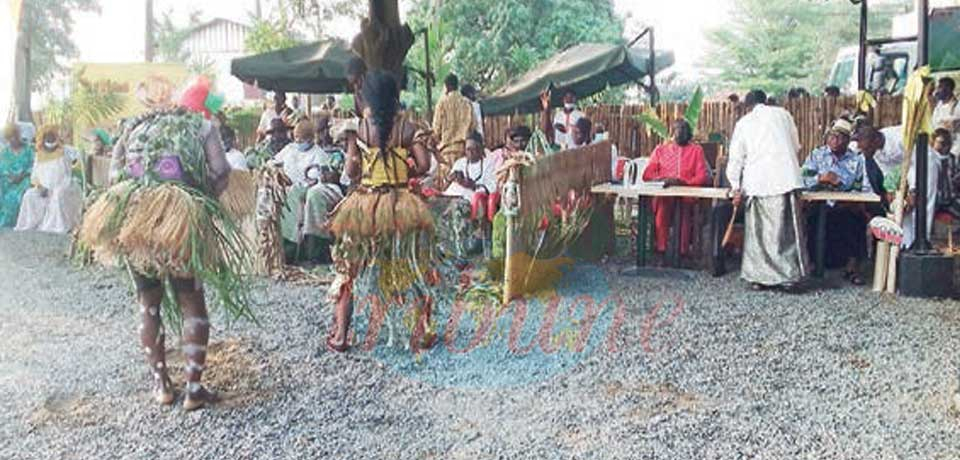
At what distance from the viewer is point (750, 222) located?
7086 mm

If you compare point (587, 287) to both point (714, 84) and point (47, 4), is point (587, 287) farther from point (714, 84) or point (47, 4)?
point (714, 84)

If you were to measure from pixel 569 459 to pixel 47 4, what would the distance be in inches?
1148

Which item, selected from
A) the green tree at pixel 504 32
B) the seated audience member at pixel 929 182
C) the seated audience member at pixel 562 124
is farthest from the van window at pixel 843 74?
the seated audience member at pixel 929 182

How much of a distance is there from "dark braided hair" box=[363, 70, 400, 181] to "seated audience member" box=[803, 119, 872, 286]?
379cm

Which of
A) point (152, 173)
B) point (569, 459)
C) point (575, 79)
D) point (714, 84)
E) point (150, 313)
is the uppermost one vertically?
point (714, 84)

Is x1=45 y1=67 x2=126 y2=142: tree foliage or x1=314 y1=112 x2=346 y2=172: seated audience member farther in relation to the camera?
x1=45 y1=67 x2=126 y2=142: tree foliage

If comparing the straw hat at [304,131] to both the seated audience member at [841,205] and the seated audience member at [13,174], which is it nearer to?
the seated audience member at [841,205]

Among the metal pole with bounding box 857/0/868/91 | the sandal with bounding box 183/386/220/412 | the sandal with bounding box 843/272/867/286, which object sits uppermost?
the metal pole with bounding box 857/0/868/91

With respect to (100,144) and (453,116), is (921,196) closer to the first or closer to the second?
(453,116)

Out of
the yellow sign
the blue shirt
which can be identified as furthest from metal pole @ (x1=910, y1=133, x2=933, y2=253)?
the yellow sign

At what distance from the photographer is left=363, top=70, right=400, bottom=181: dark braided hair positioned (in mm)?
4977

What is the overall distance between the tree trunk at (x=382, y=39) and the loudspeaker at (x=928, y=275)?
4092 mm

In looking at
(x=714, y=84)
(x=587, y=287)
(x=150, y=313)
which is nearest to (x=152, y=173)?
(x=150, y=313)

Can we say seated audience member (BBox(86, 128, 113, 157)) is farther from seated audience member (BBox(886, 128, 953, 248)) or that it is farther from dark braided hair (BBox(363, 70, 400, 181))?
seated audience member (BBox(886, 128, 953, 248))
